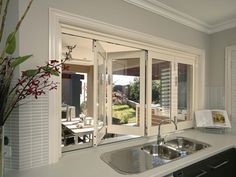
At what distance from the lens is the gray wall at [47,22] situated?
1205 mm

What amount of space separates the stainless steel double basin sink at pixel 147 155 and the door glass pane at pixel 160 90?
1.04 ft

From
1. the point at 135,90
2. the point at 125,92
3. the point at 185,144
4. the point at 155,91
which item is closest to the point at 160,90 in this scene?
the point at 155,91

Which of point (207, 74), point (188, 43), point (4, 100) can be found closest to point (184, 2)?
point (188, 43)

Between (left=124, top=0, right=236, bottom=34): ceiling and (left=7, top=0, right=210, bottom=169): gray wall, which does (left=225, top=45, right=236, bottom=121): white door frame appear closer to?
(left=124, top=0, right=236, bottom=34): ceiling

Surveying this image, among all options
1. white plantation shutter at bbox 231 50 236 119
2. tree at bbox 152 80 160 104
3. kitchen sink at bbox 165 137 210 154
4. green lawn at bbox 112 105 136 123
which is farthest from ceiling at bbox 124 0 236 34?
kitchen sink at bbox 165 137 210 154

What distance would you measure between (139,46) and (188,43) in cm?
80

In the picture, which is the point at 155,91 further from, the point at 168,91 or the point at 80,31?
the point at 80,31

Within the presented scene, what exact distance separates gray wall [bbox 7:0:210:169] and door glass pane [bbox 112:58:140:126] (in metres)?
0.47

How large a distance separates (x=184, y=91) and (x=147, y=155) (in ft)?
3.89

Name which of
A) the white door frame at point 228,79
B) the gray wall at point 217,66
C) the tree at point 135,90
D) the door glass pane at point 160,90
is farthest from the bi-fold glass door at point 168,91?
the white door frame at point 228,79

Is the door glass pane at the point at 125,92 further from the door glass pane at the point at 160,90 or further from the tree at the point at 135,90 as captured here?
the door glass pane at the point at 160,90

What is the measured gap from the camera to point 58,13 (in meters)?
1.33

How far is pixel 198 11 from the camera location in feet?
7.06

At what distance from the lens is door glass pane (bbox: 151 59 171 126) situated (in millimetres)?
2193
